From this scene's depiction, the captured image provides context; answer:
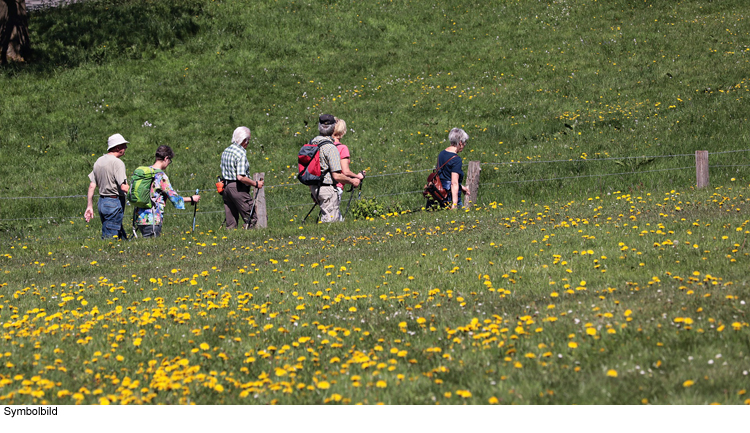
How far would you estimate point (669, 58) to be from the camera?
22797mm

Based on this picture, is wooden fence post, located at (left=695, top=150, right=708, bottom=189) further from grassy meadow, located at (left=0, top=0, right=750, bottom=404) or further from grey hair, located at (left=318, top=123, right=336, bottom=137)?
grey hair, located at (left=318, top=123, right=336, bottom=137)

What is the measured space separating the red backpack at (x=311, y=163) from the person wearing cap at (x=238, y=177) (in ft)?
4.29

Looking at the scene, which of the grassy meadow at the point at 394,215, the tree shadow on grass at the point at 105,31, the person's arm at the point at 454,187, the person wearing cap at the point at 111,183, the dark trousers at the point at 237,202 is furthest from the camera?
the tree shadow on grass at the point at 105,31

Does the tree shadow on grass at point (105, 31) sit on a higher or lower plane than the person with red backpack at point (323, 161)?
higher

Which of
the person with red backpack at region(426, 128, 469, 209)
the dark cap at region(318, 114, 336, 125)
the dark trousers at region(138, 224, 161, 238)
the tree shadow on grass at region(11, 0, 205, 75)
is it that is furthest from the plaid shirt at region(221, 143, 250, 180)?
the tree shadow on grass at region(11, 0, 205, 75)

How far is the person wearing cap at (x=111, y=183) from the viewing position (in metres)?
11.1

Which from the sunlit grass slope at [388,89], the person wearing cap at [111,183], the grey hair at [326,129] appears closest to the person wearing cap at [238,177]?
the grey hair at [326,129]

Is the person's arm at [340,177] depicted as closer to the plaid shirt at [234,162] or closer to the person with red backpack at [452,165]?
the plaid shirt at [234,162]

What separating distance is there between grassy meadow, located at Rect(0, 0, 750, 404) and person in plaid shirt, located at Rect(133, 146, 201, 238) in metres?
0.29

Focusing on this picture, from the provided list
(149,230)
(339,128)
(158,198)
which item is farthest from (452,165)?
(149,230)

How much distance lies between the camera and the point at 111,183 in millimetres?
11180

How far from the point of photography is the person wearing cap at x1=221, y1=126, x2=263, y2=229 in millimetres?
11203

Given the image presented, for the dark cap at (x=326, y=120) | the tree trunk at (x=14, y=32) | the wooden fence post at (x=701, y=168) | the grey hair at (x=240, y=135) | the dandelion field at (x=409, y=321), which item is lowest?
the dandelion field at (x=409, y=321)

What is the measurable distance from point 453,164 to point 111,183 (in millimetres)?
5717
